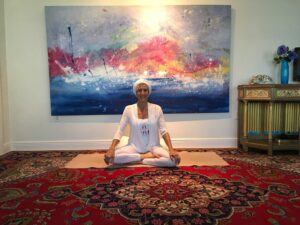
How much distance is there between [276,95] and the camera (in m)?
3.33

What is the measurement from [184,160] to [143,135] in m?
0.64

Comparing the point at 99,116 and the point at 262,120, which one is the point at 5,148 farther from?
the point at 262,120

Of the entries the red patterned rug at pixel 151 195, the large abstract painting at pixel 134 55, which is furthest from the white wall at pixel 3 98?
the red patterned rug at pixel 151 195

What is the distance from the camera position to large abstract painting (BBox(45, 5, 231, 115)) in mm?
3680

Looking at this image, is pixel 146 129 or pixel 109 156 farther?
pixel 146 129

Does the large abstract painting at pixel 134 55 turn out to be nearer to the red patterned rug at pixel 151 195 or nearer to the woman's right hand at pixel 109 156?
the woman's right hand at pixel 109 156

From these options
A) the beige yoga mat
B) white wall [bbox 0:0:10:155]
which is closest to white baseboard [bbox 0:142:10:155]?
white wall [bbox 0:0:10:155]

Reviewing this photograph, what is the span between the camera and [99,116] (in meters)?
3.85

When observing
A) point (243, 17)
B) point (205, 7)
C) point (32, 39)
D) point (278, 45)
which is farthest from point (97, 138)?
point (278, 45)

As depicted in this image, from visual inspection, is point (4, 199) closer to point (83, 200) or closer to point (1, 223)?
point (1, 223)

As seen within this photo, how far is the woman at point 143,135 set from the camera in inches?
111

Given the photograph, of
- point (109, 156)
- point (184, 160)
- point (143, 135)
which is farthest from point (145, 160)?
point (184, 160)

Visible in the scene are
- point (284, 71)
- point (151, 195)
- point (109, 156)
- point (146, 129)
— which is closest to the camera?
point (151, 195)

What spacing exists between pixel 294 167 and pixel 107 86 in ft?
8.92
